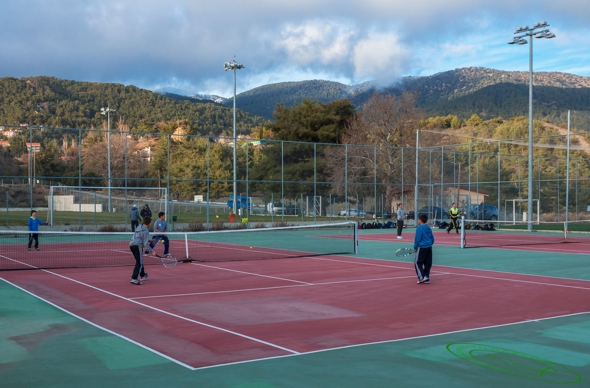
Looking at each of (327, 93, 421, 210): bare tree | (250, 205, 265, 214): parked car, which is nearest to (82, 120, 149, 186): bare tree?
(250, 205, 265, 214): parked car

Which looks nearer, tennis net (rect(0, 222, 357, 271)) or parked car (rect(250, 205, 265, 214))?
tennis net (rect(0, 222, 357, 271))

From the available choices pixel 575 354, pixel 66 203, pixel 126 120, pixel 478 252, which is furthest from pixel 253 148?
pixel 126 120

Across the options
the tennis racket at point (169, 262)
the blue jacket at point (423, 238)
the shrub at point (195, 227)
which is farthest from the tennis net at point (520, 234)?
the shrub at point (195, 227)

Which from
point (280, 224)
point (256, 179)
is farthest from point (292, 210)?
point (256, 179)

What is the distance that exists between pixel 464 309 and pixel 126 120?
124 meters

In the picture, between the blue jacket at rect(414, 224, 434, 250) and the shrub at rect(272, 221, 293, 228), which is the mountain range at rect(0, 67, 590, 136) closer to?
the shrub at rect(272, 221, 293, 228)

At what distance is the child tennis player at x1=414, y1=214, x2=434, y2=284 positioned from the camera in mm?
14664

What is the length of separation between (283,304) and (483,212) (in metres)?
37.3

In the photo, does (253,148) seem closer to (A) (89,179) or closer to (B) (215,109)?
(A) (89,179)

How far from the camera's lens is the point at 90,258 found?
21.4 m

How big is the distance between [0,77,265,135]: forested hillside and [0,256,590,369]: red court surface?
93220 mm

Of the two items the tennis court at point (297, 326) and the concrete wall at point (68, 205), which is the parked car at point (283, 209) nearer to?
the concrete wall at point (68, 205)

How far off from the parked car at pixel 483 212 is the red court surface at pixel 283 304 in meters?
29.3

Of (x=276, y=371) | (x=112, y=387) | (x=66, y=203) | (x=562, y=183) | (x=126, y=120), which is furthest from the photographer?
(x=126, y=120)
